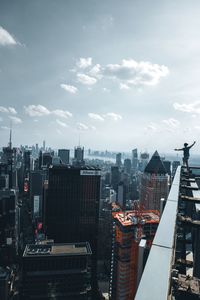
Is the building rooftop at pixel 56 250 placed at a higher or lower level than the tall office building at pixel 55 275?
higher

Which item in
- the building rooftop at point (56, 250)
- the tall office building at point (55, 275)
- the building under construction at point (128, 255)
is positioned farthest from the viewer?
the building under construction at point (128, 255)

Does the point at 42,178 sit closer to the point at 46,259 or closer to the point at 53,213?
the point at 53,213

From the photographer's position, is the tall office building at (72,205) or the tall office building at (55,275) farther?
the tall office building at (72,205)

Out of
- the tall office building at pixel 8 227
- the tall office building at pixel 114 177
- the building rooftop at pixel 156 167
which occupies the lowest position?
the tall office building at pixel 8 227

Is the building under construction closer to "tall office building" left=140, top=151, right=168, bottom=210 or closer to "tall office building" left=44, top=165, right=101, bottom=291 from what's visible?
"tall office building" left=44, top=165, right=101, bottom=291

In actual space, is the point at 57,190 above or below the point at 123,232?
above

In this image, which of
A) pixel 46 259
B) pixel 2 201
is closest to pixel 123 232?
pixel 46 259

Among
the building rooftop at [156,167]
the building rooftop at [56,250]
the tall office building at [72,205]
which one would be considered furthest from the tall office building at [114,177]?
the building rooftop at [56,250]

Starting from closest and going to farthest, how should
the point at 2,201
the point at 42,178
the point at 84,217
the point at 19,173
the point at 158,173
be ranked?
the point at 84,217 → the point at 2,201 → the point at 158,173 → the point at 42,178 → the point at 19,173

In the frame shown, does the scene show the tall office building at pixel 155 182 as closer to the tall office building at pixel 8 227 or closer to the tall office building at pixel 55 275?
the tall office building at pixel 8 227
